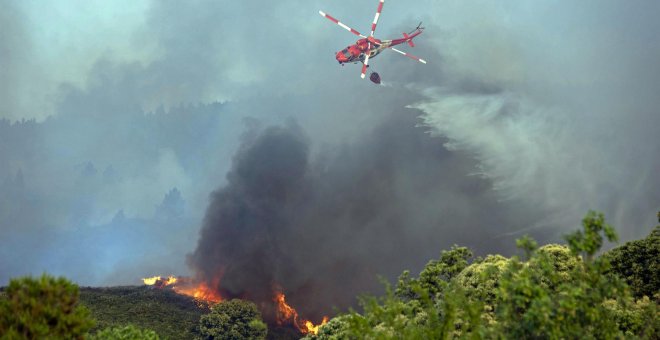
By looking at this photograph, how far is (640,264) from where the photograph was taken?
36.1 metres

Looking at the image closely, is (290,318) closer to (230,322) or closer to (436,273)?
(230,322)

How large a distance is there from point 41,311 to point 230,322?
2357 inches

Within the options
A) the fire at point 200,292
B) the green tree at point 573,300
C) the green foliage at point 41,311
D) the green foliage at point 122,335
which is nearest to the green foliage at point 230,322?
the fire at point 200,292

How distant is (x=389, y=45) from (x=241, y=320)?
55.5m

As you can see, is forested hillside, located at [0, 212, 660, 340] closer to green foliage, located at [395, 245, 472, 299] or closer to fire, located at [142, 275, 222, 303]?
green foliage, located at [395, 245, 472, 299]

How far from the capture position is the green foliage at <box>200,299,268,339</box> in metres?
69.9

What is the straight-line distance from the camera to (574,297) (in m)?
15.7

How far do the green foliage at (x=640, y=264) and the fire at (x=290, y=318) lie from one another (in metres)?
78.2

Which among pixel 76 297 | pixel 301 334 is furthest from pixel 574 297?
pixel 301 334

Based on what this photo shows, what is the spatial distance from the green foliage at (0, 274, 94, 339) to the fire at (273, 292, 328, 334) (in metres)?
95.1

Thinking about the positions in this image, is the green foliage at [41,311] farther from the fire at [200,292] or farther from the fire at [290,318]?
the fire at [200,292]

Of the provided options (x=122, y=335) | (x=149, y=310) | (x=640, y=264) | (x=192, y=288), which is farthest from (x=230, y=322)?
(x=192, y=288)

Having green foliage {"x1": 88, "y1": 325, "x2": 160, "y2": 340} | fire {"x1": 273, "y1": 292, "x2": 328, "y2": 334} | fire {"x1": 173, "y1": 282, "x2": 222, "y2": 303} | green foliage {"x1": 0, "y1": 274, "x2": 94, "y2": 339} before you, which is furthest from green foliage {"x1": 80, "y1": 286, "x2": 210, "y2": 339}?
green foliage {"x1": 0, "y1": 274, "x2": 94, "y2": 339}

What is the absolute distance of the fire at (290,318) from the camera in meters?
107
